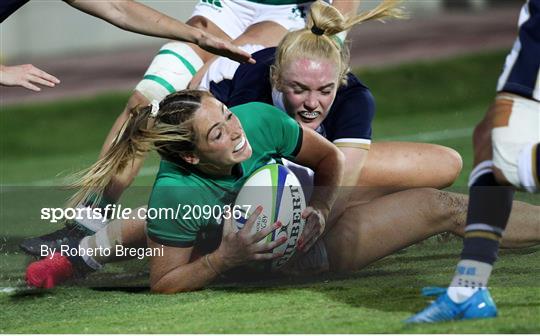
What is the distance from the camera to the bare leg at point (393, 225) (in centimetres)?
556

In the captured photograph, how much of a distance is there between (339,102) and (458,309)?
6.34 ft

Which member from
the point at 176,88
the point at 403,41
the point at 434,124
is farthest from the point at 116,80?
the point at 176,88

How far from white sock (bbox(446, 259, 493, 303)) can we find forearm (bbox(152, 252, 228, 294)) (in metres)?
1.18

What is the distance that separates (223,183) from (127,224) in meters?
0.66

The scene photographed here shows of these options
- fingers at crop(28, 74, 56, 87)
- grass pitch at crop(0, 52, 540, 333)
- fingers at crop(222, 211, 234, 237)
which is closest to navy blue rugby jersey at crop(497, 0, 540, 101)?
grass pitch at crop(0, 52, 540, 333)

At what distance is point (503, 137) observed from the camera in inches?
169

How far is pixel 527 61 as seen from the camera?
4.28 meters

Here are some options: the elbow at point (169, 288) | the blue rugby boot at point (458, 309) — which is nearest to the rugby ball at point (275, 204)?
the elbow at point (169, 288)

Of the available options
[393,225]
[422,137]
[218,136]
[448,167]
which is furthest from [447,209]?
[422,137]

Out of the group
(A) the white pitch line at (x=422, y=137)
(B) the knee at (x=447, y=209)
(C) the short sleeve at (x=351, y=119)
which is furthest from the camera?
(A) the white pitch line at (x=422, y=137)

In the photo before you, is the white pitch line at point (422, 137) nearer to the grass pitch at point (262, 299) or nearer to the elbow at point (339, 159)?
the grass pitch at point (262, 299)

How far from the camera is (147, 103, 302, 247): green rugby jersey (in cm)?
515

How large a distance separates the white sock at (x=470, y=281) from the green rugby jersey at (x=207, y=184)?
130 centimetres

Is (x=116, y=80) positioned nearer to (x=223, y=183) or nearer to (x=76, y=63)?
(x=76, y=63)
